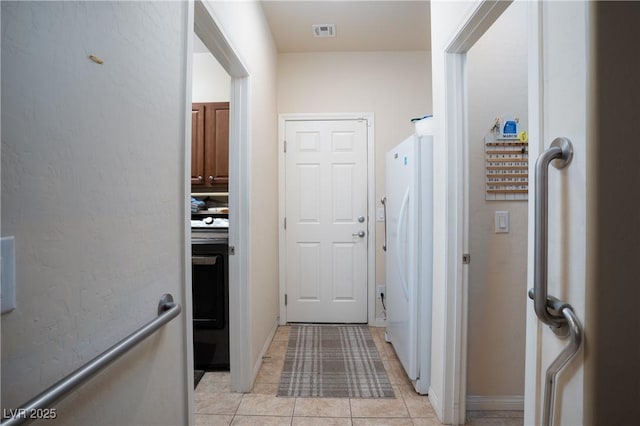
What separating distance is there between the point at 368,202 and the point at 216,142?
1580 millimetres

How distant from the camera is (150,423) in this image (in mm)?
850

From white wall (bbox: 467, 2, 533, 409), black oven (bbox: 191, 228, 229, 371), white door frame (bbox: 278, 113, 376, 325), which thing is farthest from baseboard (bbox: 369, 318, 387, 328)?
black oven (bbox: 191, 228, 229, 371)

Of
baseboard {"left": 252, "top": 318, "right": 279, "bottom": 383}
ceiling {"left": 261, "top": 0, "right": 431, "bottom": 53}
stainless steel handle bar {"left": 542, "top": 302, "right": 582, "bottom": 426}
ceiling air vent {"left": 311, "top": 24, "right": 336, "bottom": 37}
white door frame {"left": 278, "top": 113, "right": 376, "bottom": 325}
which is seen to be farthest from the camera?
white door frame {"left": 278, "top": 113, "right": 376, "bottom": 325}

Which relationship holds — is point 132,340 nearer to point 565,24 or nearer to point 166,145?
point 166,145

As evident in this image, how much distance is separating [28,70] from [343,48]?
2.92 metres

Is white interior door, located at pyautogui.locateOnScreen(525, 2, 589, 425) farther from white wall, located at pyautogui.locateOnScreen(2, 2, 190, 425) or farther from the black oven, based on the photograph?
the black oven

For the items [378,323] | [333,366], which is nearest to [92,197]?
[333,366]

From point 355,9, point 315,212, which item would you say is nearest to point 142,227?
point 315,212

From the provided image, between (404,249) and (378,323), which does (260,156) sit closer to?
(404,249)

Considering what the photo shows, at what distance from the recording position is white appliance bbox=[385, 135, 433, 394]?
1.80 metres

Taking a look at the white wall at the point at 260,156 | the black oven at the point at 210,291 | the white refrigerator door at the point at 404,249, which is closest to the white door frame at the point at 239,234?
the white wall at the point at 260,156

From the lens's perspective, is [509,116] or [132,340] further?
[509,116]

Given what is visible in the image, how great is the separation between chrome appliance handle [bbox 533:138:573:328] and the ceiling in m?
2.17

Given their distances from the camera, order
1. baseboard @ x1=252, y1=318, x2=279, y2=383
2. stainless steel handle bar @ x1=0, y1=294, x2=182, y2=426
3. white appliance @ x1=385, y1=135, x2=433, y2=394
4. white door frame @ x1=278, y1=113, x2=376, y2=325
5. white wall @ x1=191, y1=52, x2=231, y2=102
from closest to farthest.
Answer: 1. stainless steel handle bar @ x1=0, y1=294, x2=182, y2=426
2. white appliance @ x1=385, y1=135, x2=433, y2=394
3. baseboard @ x1=252, y1=318, x2=279, y2=383
4. white wall @ x1=191, y1=52, x2=231, y2=102
5. white door frame @ x1=278, y1=113, x2=376, y2=325
